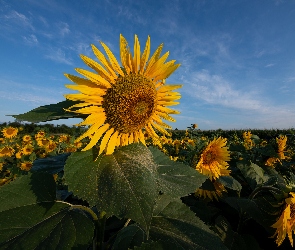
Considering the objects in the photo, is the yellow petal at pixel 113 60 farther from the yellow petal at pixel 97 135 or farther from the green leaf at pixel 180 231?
the green leaf at pixel 180 231

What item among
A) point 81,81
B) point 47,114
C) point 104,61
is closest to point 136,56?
point 104,61

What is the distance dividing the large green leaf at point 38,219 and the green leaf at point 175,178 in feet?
1.79

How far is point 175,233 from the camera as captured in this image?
1.65 m


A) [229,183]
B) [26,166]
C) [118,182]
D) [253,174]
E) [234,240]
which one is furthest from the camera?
[26,166]

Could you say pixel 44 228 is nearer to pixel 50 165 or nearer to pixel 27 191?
pixel 27 191

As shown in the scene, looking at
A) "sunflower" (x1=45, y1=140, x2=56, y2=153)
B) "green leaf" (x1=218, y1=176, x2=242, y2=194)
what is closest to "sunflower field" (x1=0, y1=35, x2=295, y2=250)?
"green leaf" (x1=218, y1=176, x2=242, y2=194)

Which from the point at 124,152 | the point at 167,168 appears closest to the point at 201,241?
the point at 167,168

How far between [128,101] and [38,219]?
838 millimetres

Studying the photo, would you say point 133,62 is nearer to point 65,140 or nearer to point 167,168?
point 167,168

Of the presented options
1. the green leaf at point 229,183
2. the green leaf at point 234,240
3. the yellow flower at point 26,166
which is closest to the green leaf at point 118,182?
the green leaf at point 234,240

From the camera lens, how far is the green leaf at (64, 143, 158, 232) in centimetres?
125

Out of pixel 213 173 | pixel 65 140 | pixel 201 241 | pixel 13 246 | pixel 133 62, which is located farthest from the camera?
pixel 65 140

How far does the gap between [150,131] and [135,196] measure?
74 centimetres

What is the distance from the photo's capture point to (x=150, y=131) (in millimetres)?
1950
